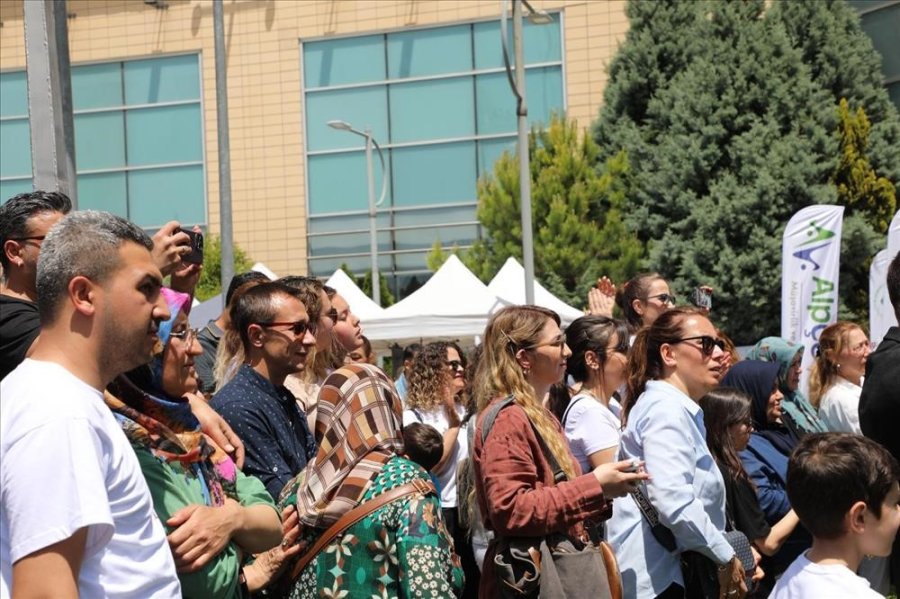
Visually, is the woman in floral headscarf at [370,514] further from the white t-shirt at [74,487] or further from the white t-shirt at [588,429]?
the white t-shirt at [588,429]

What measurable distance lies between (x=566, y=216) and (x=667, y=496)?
2300 centimetres

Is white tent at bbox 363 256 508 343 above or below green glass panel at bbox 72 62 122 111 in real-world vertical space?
below

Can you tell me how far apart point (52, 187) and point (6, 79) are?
35.2 m

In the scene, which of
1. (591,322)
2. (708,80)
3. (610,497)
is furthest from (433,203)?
(610,497)

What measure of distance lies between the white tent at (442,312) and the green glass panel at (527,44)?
1696 centimetres

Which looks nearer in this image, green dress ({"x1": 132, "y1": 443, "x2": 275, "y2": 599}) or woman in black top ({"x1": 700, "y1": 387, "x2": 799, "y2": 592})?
green dress ({"x1": 132, "y1": 443, "x2": 275, "y2": 599})

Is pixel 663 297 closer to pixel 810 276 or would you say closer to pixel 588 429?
pixel 588 429

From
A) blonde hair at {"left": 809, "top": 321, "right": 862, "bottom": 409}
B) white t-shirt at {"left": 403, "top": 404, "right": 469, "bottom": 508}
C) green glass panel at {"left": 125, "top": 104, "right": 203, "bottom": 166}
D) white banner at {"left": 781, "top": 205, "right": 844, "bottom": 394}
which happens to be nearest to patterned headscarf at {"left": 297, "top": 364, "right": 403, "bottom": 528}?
white t-shirt at {"left": 403, "top": 404, "right": 469, "bottom": 508}

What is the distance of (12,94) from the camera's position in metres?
37.5

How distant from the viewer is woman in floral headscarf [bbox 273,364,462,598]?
4.00m

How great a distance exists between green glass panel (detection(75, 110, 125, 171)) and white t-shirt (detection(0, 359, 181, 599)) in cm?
3461

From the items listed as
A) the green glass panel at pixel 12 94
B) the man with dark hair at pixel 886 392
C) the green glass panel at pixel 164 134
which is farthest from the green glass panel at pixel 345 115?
the man with dark hair at pixel 886 392

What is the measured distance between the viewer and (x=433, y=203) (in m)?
33.2

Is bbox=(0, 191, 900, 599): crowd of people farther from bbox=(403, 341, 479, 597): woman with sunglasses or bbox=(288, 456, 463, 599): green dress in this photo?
bbox=(403, 341, 479, 597): woman with sunglasses
